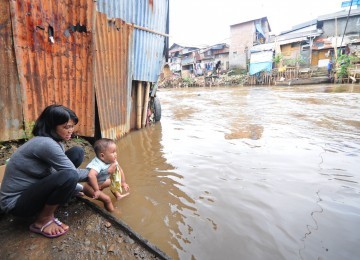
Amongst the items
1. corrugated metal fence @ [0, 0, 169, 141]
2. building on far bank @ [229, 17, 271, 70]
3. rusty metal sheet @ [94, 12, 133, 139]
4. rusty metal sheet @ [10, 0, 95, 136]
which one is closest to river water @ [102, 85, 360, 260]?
rusty metal sheet @ [94, 12, 133, 139]

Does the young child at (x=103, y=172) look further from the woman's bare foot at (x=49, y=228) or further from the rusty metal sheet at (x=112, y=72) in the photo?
the rusty metal sheet at (x=112, y=72)

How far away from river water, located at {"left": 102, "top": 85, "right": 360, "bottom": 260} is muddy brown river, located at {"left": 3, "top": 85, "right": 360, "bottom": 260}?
0.01 metres

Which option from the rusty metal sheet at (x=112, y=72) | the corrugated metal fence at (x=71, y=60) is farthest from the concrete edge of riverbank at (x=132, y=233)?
the rusty metal sheet at (x=112, y=72)

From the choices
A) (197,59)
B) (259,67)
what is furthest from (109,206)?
(197,59)

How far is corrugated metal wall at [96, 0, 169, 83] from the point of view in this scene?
5520 millimetres

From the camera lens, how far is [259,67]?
30938 mm

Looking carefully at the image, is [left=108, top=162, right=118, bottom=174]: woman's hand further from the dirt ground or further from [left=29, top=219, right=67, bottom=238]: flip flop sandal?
[left=29, top=219, right=67, bottom=238]: flip flop sandal

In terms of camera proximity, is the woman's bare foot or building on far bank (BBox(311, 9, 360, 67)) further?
building on far bank (BBox(311, 9, 360, 67))

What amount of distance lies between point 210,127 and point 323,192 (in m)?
4.35

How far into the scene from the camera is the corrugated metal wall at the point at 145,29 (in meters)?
5.52

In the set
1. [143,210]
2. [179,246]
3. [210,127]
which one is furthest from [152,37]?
[179,246]

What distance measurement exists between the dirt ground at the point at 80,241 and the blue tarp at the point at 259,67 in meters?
30.9

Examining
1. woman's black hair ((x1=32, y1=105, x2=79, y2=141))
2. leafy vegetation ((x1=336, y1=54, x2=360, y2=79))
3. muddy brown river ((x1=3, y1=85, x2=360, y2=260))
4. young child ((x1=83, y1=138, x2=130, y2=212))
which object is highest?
leafy vegetation ((x1=336, y1=54, x2=360, y2=79))

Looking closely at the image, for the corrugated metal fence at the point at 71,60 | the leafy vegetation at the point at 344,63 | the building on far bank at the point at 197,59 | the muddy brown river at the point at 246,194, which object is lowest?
the muddy brown river at the point at 246,194
